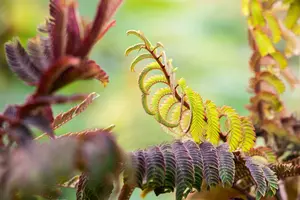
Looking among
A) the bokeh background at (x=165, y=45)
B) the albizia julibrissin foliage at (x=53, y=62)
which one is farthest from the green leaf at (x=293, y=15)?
the bokeh background at (x=165, y=45)

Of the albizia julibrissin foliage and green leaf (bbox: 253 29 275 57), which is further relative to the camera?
green leaf (bbox: 253 29 275 57)

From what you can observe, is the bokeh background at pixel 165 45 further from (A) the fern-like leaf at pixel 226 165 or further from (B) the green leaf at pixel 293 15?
(A) the fern-like leaf at pixel 226 165

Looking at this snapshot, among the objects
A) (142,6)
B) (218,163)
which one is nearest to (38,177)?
(218,163)

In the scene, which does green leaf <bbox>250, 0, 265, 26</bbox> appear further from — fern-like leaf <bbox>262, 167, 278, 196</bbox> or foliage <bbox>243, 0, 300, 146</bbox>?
fern-like leaf <bbox>262, 167, 278, 196</bbox>

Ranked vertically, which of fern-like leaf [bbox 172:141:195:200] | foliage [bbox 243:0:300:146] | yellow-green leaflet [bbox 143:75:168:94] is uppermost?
foliage [bbox 243:0:300:146]

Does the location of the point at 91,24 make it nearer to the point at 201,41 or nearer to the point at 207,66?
the point at 207,66

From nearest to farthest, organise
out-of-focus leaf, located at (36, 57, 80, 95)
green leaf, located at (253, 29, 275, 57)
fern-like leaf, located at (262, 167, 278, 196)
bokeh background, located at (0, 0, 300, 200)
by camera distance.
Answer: out-of-focus leaf, located at (36, 57, 80, 95), fern-like leaf, located at (262, 167, 278, 196), green leaf, located at (253, 29, 275, 57), bokeh background, located at (0, 0, 300, 200)

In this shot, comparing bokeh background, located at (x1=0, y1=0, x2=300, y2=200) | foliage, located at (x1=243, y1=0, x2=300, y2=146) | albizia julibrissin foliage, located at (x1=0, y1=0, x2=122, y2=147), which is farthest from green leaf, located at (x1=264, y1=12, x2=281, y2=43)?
bokeh background, located at (x1=0, y1=0, x2=300, y2=200)

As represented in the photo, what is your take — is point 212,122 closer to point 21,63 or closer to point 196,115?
point 196,115

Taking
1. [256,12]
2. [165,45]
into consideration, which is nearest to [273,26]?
[256,12]
